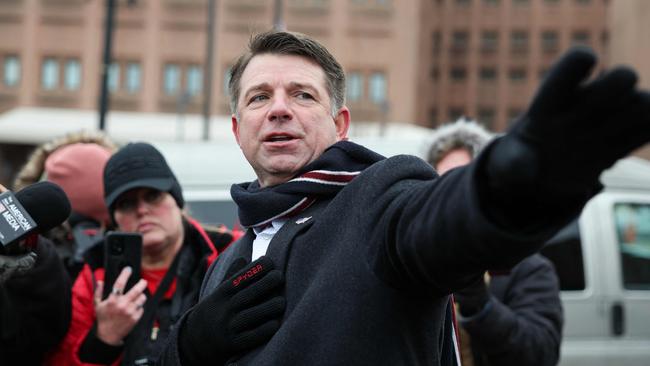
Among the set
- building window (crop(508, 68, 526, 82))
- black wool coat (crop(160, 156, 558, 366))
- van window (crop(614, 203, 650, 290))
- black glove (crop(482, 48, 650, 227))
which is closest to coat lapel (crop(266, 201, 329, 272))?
black wool coat (crop(160, 156, 558, 366))

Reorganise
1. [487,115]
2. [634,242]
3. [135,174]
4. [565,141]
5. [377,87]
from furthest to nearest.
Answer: [487,115] → [377,87] → [634,242] → [135,174] → [565,141]

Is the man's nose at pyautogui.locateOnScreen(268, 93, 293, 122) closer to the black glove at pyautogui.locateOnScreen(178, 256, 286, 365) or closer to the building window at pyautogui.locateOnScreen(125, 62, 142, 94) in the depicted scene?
the black glove at pyautogui.locateOnScreen(178, 256, 286, 365)

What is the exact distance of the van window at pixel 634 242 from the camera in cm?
542

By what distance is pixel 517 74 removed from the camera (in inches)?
2125

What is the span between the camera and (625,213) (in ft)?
18.2

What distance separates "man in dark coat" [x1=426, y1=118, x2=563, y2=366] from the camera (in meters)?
3.09

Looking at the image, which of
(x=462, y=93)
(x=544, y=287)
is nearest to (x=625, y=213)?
(x=544, y=287)

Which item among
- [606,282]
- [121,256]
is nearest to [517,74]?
[606,282]

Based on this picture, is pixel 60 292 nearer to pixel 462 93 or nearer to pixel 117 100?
pixel 117 100

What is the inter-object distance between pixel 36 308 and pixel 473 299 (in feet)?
5.16

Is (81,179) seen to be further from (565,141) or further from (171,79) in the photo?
(171,79)

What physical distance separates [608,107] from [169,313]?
213 cm

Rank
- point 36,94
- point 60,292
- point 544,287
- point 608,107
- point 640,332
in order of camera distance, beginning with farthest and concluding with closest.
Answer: point 36,94 < point 640,332 < point 544,287 < point 60,292 < point 608,107

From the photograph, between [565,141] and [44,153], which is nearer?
[565,141]
